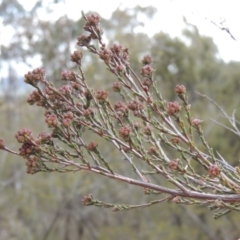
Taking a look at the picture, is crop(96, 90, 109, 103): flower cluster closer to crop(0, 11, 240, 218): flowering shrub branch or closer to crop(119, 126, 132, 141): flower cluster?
crop(0, 11, 240, 218): flowering shrub branch

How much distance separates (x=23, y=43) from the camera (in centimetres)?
1006

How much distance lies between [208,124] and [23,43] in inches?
174

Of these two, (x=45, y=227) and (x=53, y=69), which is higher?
→ (x=53, y=69)

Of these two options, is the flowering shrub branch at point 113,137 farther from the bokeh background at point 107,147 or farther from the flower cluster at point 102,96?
the bokeh background at point 107,147

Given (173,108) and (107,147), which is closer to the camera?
(173,108)

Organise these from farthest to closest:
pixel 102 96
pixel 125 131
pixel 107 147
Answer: pixel 107 147, pixel 102 96, pixel 125 131

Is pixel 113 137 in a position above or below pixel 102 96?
below

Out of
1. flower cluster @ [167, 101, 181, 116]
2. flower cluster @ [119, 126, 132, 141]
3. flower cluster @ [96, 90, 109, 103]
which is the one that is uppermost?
flower cluster @ [96, 90, 109, 103]

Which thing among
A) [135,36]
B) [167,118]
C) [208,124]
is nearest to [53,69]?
[135,36]

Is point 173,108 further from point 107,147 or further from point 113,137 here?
point 107,147

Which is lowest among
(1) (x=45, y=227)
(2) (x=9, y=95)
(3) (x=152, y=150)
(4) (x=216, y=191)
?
(4) (x=216, y=191)

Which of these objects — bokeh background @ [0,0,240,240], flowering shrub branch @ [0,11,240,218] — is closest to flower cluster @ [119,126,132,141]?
flowering shrub branch @ [0,11,240,218]

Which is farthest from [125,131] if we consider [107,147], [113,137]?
[107,147]

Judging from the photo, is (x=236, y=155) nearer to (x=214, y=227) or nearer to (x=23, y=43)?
(x=214, y=227)
